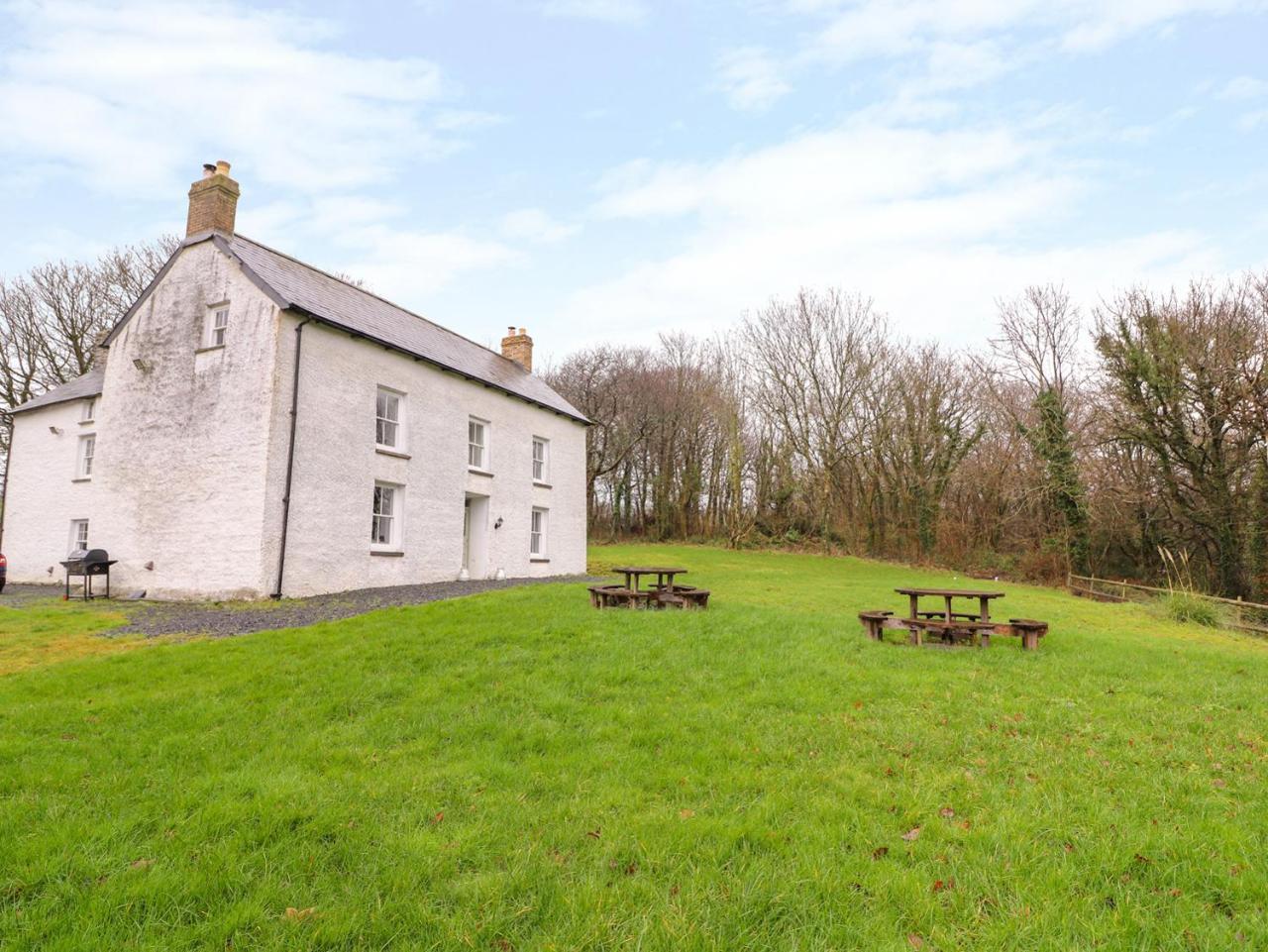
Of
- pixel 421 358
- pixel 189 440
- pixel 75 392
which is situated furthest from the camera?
pixel 75 392

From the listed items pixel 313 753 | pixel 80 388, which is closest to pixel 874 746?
pixel 313 753

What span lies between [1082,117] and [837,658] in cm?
1033

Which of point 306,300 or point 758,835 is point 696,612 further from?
point 306,300

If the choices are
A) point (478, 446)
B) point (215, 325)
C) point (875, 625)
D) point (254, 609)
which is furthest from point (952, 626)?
point (215, 325)

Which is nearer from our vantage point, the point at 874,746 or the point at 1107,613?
the point at 874,746

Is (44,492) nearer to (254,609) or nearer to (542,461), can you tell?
(254,609)

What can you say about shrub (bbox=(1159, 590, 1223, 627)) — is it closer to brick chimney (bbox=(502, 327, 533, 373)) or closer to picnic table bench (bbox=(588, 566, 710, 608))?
picnic table bench (bbox=(588, 566, 710, 608))

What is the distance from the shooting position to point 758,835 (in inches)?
147

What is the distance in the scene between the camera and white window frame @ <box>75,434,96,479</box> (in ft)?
63.5

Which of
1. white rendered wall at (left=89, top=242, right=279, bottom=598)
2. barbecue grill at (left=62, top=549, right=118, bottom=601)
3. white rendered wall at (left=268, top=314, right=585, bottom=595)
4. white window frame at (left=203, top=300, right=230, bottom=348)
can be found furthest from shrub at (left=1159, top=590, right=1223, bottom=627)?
barbecue grill at (left=62, top=549, right=118, bottom=601)

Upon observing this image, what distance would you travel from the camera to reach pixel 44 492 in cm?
1983

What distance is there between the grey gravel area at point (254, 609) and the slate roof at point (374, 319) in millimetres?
6038

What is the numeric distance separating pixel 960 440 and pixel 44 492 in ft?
116

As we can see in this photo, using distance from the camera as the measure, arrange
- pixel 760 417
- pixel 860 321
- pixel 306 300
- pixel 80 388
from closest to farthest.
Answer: pixel 306 300 < pixel 80 388 < pixel 860 321 < pixel 760 417
